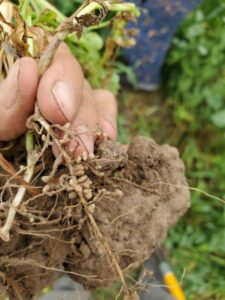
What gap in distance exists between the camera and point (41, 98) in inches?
35.8

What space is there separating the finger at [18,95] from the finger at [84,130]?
0.11m

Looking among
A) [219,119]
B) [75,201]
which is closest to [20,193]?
[75,201]

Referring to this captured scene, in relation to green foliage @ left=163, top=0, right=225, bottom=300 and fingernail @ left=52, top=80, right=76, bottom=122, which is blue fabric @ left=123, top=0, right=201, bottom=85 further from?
fingernail @ left=52, top=80, right=76, bottom=122

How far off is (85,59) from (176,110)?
3.10 feet

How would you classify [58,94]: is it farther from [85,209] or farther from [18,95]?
[85,209]

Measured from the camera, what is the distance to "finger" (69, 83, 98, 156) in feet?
3.07

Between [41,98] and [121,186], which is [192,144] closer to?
[121,186]

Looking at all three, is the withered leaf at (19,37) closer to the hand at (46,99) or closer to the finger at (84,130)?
the hand at (46,99)

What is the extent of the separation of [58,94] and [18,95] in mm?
80

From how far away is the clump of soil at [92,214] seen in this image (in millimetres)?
945

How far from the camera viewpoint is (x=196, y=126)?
2.23 meters

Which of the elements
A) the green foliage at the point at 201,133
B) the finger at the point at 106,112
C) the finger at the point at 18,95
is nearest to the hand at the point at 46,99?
the finger at the point at 18,95

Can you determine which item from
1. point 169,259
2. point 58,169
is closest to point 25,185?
point 58,169

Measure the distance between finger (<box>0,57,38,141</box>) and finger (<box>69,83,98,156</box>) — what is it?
105mm
